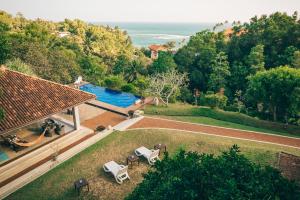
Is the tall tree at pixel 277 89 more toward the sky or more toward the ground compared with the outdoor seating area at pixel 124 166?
more toward the sky

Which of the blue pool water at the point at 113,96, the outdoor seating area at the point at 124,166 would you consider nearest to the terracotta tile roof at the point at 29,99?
the outdoor seating area at the point at 124,166

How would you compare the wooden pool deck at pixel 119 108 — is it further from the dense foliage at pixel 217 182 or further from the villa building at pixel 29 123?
the dense foliage at pixel 217 182

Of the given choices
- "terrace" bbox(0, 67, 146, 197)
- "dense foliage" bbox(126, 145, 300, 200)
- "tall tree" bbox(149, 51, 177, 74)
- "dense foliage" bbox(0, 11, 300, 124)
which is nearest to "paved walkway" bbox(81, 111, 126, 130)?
"terrace" bbox(0, 67, 146, 197)

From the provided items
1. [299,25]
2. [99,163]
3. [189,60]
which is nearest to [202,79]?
[189,60]

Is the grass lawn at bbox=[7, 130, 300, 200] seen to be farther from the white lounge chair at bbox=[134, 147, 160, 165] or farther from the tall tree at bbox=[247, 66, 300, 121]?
the tall tree at bbox=[247, 66, 300, 121]

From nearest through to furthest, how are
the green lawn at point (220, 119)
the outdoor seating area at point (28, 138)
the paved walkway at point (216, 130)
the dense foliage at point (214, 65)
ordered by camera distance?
the outdoor seating area at point (28, 138) → the paved walkway at point (216, 130) → the green lawn at point (220, 119) → the dense foliage at point (214, 65)

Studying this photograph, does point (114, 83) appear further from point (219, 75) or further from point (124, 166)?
point (124, 166)

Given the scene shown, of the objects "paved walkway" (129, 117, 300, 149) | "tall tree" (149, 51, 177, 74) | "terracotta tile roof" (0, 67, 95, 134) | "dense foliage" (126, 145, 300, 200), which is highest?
"dense foliage" (126, 145, 300, 200)
